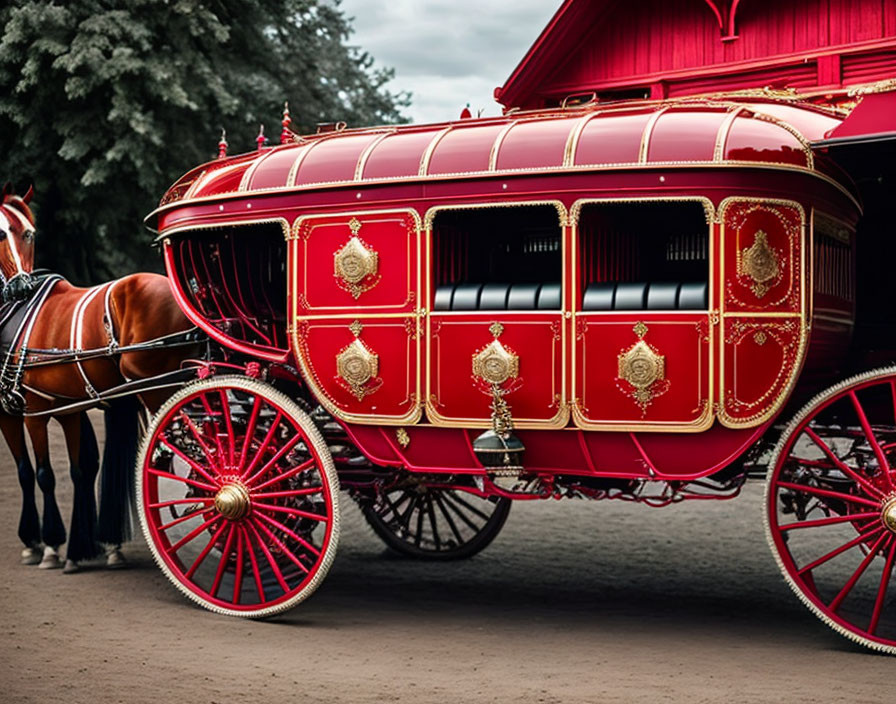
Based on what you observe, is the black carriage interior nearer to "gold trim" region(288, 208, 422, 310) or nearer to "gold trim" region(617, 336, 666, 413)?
"gold trim" region(288, 208, 422, 310)

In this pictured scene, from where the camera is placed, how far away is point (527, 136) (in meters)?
6.52

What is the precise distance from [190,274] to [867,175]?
157 inches

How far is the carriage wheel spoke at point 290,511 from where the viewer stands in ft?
22.0

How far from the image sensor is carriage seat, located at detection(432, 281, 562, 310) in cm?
649

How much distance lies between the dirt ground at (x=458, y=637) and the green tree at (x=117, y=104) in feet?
39.0

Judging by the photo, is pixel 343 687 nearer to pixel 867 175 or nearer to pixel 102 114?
pixel 867 175

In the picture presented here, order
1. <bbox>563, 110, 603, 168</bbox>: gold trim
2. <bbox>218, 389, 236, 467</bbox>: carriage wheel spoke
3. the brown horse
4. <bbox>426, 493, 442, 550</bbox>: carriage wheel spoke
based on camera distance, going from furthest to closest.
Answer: <bbox>426, 493, 442, 550</bbox>: carriage wheel spoke → the brown horse → <bbox>218, 389, 236, 467</bbox>: carriage wheel spoke → <bbox>563, 110, 603, 168</bbox>: gold trim


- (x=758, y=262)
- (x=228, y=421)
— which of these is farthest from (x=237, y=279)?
(x=758, y=262)

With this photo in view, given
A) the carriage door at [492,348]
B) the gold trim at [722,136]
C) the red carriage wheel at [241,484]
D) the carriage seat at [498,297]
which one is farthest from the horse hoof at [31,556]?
the gold trim at [722,136]

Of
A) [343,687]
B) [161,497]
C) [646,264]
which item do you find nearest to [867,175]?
[646,264]

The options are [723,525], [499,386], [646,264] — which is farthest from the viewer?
[723,525]

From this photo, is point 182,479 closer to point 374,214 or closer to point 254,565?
point 254,565

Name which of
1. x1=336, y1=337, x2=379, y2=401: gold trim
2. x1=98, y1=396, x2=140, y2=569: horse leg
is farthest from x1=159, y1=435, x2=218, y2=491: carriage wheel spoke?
x1=98, y1=396, x2=140, y2=569: horse leg

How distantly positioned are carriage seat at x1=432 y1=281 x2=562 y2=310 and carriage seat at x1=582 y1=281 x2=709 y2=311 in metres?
0.21
